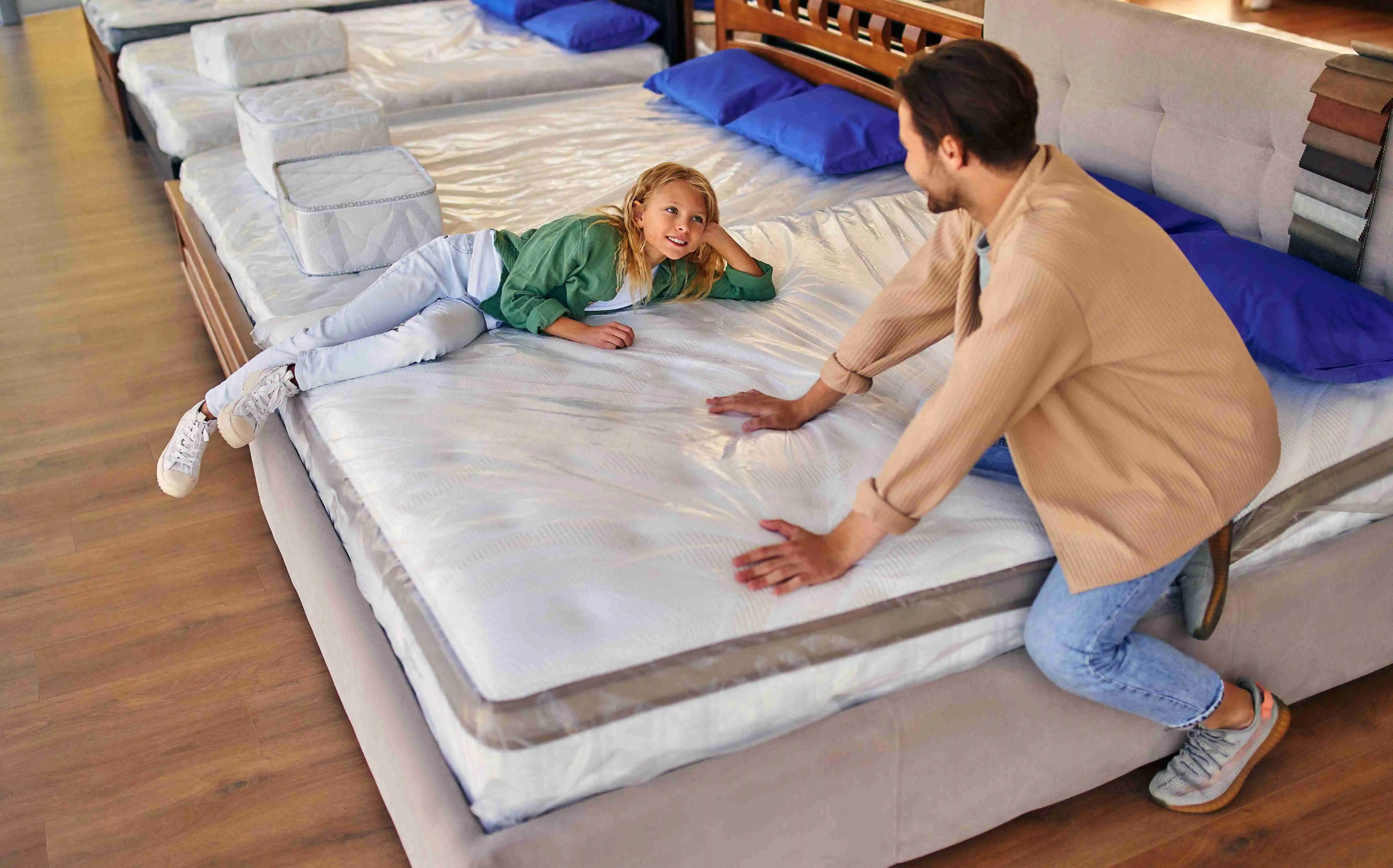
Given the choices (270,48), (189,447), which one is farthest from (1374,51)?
(270,48)

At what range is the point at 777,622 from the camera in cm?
140

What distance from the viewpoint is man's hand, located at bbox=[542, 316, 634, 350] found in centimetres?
208

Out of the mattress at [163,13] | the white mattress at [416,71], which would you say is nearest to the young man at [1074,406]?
the white mattress at [416,71]

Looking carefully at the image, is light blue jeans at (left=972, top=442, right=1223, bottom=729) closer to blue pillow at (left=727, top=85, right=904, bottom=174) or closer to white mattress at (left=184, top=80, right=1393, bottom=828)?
white mattress at (left=184, top=80, right=1393, bottom=828)

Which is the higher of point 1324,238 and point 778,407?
point 1324,238

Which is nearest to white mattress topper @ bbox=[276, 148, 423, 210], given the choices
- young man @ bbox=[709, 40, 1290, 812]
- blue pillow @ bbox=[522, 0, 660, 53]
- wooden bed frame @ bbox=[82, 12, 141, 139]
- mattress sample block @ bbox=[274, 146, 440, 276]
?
mattress sample block @ bbox=[274, 146, 440, 276]

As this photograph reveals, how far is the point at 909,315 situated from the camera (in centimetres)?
171

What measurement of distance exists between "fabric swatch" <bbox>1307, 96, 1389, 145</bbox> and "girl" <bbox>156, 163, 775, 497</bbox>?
101 cm

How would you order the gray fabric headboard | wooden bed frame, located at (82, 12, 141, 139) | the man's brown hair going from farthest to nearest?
wooden bed frame, located at (82, 12, 141, 139), the gray fabric headboard, the man's brown hair

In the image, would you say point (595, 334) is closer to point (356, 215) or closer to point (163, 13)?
point (356, 215)

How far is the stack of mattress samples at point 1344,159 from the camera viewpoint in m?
1.81

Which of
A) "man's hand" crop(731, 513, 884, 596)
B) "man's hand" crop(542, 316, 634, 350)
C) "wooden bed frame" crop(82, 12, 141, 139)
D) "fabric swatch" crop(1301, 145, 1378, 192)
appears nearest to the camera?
"man's hand" crop(731, 513, 884, 596)

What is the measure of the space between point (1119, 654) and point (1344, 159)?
3.19 feet

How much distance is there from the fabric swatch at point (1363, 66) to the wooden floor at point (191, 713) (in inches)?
38.1
